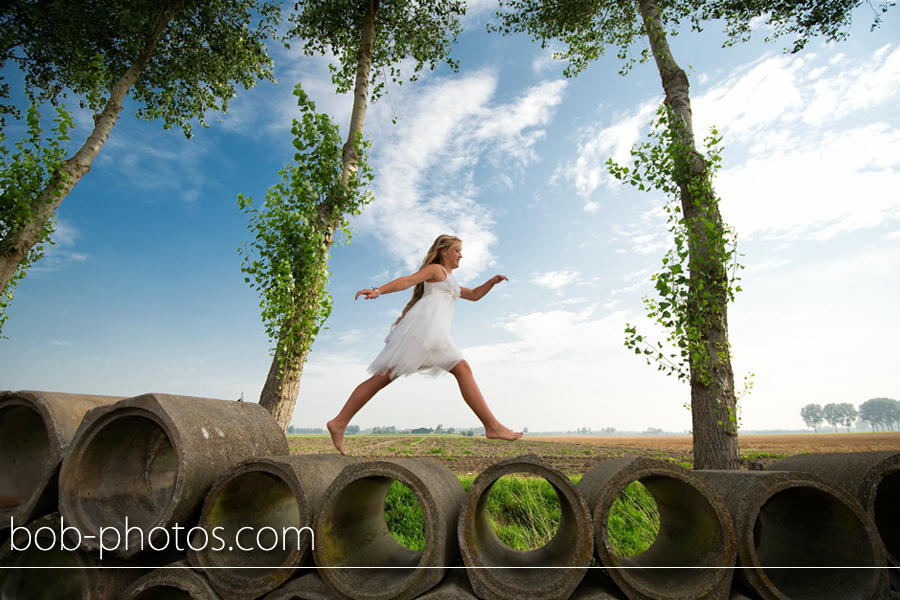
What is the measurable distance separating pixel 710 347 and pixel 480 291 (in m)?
2.72

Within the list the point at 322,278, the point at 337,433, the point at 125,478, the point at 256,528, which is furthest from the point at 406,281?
the point at 125,478

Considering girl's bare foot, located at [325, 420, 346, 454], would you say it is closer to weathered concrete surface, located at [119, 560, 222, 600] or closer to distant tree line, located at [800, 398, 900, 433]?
weathered concrete surface, located at [119, 560, 222, 600]

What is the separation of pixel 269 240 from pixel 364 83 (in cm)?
335

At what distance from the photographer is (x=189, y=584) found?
83.7 inches

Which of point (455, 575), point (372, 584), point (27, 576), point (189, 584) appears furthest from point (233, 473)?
point (27, 576)

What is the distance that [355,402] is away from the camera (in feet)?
11.8

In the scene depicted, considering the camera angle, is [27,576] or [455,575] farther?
[27,576]

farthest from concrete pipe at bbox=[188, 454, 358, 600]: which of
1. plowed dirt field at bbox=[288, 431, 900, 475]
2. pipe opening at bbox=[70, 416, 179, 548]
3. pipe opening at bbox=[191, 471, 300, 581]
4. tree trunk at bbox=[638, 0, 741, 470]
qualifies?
tree trunk at bbox=[638, 0, 741, 470]

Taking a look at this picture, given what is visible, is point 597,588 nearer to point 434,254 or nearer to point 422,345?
point 422,345

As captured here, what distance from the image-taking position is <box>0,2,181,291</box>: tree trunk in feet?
Result: 21.3

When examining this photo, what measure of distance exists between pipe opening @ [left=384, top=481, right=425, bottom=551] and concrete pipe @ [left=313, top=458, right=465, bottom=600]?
3.41 metres

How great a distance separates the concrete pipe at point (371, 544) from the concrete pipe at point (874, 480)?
2.17m

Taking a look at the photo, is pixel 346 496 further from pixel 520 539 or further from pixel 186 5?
pixel 186 5

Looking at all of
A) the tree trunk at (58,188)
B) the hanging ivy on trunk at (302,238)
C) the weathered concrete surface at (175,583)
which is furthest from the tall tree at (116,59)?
the weathered concrete surface at (175,583)
